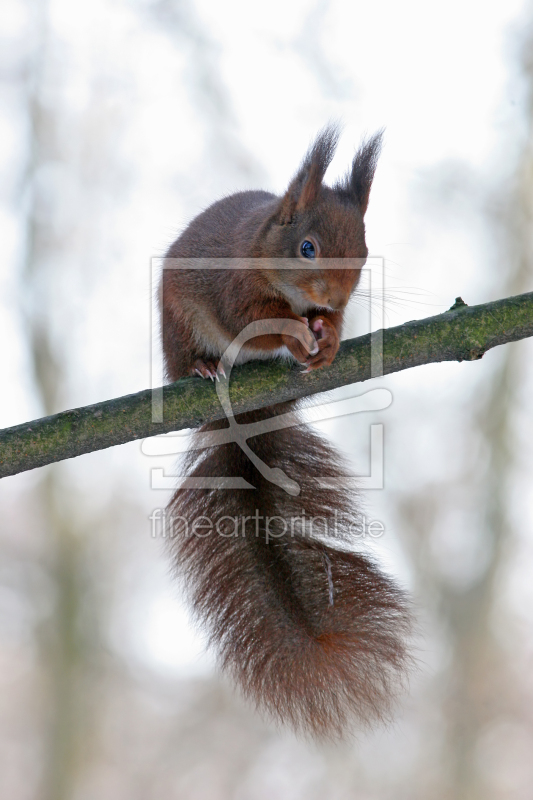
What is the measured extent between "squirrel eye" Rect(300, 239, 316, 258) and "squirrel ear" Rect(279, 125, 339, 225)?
13 centimetres

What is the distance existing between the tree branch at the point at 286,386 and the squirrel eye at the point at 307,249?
1.08ft

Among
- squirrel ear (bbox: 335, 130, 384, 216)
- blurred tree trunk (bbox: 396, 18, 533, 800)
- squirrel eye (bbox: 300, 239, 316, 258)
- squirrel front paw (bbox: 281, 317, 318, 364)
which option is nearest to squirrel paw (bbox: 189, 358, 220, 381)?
squirrel front paw (bbox: 281, 317, 318, 364)

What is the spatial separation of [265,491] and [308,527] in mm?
213

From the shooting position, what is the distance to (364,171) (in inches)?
91.7

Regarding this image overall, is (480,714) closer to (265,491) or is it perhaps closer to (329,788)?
(329,788)

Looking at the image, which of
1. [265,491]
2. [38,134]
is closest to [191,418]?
[265,491]

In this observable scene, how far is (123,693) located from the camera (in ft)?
17.1

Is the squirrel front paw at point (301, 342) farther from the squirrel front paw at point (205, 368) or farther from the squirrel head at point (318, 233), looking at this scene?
the squirrel front paw at point (205, 368)

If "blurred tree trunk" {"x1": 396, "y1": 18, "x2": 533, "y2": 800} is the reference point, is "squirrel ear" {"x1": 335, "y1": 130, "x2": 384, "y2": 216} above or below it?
above

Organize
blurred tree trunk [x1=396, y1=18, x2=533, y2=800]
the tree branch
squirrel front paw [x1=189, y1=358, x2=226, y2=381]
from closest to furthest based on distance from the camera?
the tree branch
squirrel front paw [x1=189, y1=358, x2=226, y2=381]
blurred tree trunk [x1=396, y1=18, x2=533, y2=800]

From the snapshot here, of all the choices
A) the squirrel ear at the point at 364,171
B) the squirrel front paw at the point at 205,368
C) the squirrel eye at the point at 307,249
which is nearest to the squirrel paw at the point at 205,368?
the squirrel front paw at the point at 205,368

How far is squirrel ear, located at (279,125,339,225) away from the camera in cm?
216

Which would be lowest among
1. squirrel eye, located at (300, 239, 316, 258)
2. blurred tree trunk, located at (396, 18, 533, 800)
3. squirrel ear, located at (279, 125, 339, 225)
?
blurred tree trunk, located at (396, 18, 533, 800)

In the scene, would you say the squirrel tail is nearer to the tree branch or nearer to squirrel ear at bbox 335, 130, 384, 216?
the tree branch
